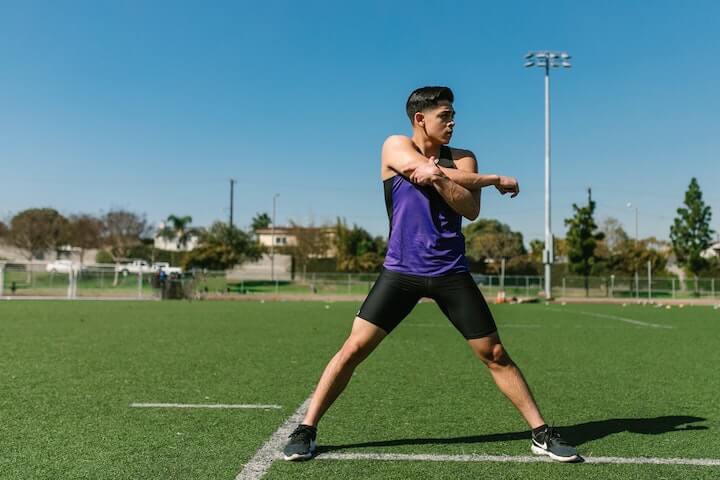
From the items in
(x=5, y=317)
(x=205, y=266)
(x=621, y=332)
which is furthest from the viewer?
(x=205, y=266)

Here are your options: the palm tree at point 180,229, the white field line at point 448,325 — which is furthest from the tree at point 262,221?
the white field line at point 448,325

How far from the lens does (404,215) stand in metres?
3.49

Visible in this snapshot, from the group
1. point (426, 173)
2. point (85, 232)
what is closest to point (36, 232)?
point (85, 232)

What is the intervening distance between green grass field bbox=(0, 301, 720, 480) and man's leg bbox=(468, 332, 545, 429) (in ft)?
0.78

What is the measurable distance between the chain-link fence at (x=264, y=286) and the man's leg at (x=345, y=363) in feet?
93.6

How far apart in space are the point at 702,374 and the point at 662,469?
4154 millimetres

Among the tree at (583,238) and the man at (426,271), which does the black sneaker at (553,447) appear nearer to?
the man at (426,271)

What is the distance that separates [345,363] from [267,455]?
0.66 m

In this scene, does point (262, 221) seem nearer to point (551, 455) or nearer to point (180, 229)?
point (180, 229)

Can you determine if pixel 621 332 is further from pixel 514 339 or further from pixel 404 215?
pixel 404 215

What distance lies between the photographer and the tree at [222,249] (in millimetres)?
54500

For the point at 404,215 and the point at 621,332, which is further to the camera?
the point at 621,332

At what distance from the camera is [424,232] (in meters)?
3.45

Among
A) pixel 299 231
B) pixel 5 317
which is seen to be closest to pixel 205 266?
pixel 299 231
